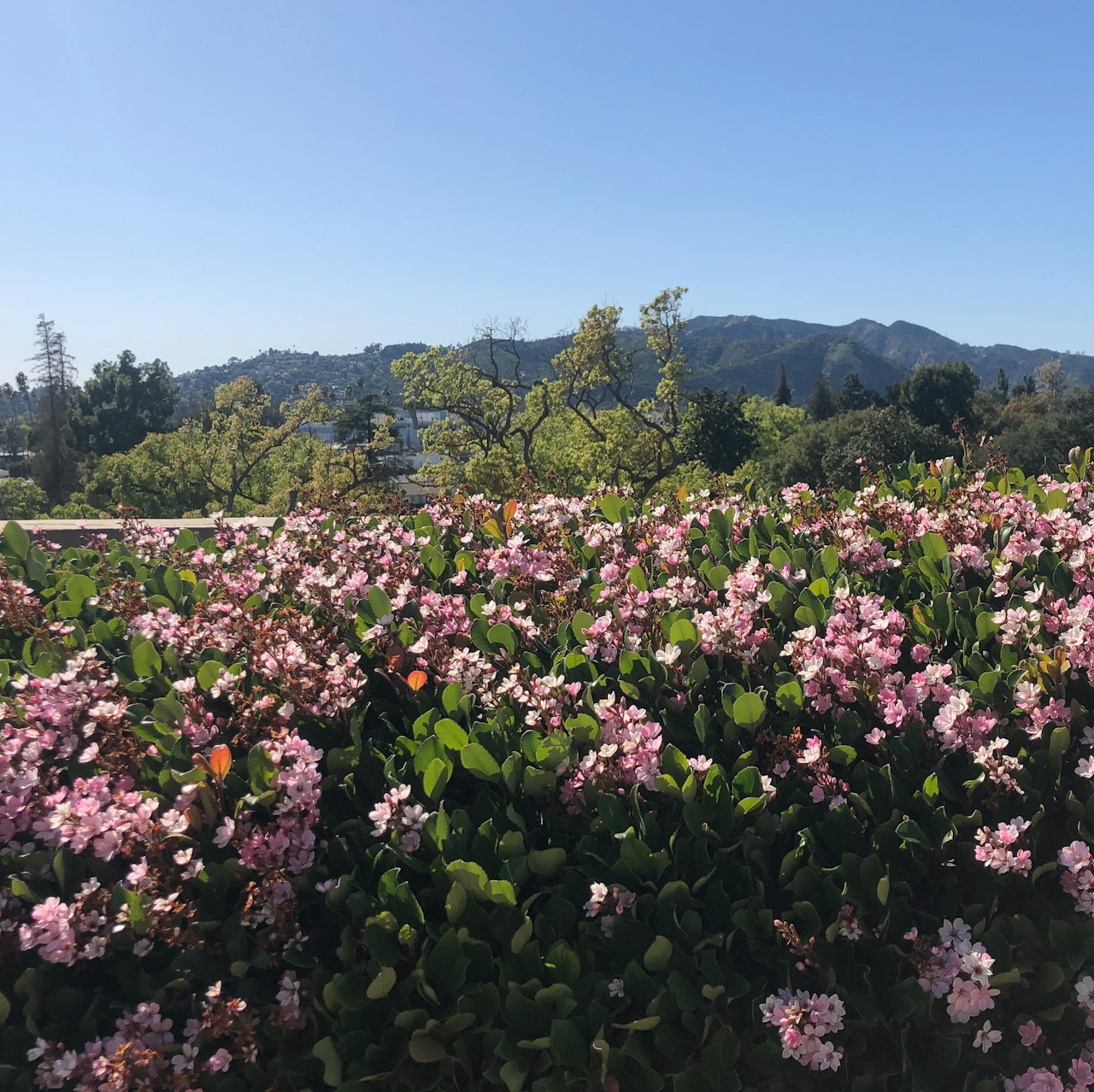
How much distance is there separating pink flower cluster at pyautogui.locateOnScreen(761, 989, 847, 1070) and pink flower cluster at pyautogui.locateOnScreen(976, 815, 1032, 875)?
45 centimetres

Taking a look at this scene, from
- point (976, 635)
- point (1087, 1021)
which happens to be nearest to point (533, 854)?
point (1087, 1021)

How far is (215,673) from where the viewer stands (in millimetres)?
2453

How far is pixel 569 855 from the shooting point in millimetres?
2043

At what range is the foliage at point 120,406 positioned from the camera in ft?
271

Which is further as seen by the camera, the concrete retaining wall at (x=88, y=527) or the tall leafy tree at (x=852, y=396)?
the tall leafy tree at (x=852, y=396)

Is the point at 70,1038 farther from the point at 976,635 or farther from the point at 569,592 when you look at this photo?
the point at 976,635

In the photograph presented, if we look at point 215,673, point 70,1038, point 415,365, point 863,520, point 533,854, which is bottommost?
point 70,1038

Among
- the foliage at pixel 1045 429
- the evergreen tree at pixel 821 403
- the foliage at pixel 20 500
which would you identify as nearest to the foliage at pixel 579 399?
the foliage at pixel 1045 429

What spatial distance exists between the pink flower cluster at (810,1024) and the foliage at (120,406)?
89178 millimetres

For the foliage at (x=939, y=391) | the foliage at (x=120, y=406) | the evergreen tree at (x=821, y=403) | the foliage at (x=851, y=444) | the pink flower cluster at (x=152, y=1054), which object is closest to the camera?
the pink flower cluster at (x=152, y=1054)

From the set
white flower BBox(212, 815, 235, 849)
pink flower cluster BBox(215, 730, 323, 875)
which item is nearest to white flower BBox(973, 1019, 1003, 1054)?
pink flower cluster BBox(215, 730, 323, 875)

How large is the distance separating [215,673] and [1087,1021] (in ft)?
7.59

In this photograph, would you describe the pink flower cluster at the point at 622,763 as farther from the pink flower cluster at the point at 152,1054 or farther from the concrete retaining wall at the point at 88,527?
the concrete retaining wall at the point at 88,527

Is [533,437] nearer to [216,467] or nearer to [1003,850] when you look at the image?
[216,467]
